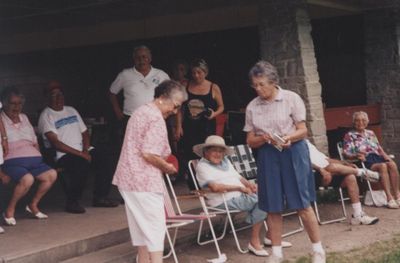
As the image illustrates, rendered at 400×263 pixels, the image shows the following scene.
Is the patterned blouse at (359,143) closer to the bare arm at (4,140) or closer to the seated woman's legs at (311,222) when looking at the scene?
the seated woman's legs at (311,222)

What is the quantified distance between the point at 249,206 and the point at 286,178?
769 millimetres

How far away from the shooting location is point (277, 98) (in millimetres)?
5441

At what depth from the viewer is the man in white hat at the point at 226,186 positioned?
604cm

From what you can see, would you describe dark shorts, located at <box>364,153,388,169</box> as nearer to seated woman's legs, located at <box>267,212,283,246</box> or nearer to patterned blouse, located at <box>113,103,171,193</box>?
seated woman's legs, located at <box>267,212,283,246</box>

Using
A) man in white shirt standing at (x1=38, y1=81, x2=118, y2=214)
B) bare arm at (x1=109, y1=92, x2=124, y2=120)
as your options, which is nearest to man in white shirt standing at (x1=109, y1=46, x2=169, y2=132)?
bare arm at (x1=109, y1=92, x2=124, y2=120)

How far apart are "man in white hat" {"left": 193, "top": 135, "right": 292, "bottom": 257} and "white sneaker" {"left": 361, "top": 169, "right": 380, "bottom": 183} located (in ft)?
6.03

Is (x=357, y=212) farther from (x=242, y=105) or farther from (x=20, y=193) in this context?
(x=242, y=105)

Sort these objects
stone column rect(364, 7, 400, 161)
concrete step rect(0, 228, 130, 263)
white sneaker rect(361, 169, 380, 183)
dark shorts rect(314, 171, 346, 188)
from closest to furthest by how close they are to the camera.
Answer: concrete step rect(0, 228, 130, 263) → dark shorts rect(314, 171, 346, 188) → white sneaker rect(361, 169, 380, 183) → stone column rect(364, 7, 400, 161)

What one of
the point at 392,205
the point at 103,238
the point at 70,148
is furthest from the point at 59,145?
the point at 392,205

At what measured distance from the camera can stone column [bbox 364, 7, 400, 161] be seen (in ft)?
37.6

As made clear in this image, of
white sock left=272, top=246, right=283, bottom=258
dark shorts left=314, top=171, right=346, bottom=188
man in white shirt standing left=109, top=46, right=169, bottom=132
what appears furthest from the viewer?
dark shorts left=314, top=171, right=346, bottom=188

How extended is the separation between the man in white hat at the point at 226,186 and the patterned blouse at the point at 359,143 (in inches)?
81.4

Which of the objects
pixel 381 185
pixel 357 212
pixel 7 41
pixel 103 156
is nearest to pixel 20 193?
pixel 103 156

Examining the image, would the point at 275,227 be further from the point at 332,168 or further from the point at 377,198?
the point at 377,198
